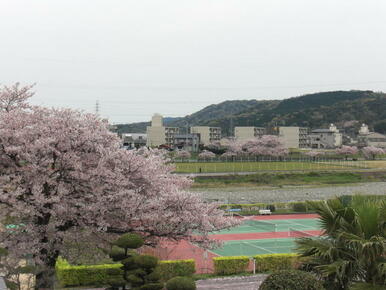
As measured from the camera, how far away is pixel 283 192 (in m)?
55.5

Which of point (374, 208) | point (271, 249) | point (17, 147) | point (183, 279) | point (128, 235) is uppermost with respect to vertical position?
point (17, 147)

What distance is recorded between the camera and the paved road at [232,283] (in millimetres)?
17062

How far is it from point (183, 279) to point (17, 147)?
6.15 meters

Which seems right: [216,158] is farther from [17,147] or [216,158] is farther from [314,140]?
[17,147]

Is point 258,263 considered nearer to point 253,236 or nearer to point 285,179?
point 253,236

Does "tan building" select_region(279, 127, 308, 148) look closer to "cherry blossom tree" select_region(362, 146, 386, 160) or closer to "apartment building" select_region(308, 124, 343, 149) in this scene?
"apartment building" select_region(308, 124, 343, 149)

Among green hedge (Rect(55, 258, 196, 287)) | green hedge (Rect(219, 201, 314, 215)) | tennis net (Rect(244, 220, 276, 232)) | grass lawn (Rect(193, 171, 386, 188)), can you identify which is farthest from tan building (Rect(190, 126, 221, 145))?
green hedge (Rect(55, 258, 196, 287))

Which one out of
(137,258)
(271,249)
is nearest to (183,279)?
(137,258)

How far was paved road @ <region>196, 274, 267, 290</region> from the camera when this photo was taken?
1706 cm

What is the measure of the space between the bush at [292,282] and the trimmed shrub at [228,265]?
11.2 metres

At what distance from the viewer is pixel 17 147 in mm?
11266

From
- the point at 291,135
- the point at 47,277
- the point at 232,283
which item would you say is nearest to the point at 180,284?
the point at 47,277

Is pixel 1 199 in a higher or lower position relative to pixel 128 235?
higher

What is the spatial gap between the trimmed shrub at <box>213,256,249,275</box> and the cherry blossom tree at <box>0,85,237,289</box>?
6979 millimetres
